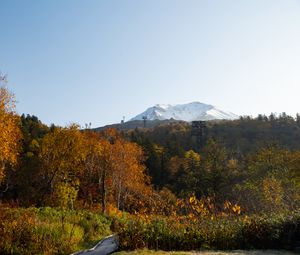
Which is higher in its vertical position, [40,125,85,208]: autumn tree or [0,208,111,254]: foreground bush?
[40,125,85,208]: autumn tree

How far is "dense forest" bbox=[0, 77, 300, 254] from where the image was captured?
13.7 metres

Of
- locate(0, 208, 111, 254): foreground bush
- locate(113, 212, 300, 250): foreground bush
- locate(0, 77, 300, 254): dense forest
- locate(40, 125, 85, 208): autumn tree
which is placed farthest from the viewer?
locate(40, 125, 85, 208): autumn tree

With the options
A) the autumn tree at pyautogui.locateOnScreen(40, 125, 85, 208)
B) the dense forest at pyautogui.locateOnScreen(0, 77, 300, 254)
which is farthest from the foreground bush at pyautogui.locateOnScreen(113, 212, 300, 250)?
the autumn tree at pyautogui.locateOnScreen(40, 125, 85, 208)

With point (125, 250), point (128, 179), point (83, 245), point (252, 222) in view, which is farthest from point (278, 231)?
point (128, 179)

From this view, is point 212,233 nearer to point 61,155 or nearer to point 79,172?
point 61,155

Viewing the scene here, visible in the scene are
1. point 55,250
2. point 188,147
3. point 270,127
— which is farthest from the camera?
point 270,127

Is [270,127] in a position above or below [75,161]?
above

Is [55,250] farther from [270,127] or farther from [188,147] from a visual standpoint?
[270,127]

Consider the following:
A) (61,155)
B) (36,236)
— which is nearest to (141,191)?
(61,155)

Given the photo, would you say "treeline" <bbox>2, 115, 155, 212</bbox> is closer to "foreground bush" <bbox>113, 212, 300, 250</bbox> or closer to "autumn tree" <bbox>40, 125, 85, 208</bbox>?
"autumn tree" <bbox>40, 125, 85, 208</bbox>

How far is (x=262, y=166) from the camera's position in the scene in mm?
36594

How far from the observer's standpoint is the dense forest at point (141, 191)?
44.9ft

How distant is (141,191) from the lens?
4194 centimetres

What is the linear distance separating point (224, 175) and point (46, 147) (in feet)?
72.5
